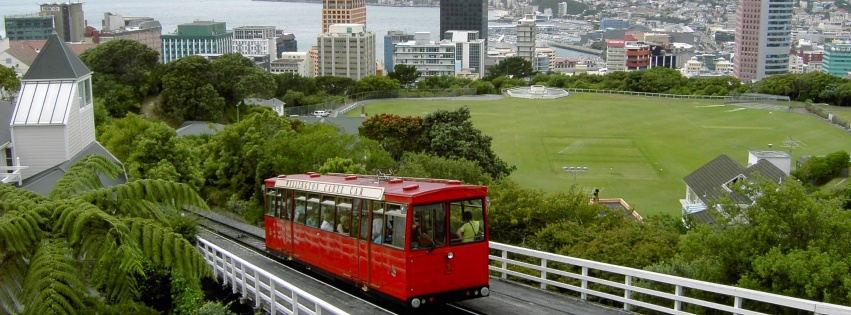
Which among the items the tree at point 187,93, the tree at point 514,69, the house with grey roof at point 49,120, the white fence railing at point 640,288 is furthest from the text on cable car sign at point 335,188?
the tree at point 514,69

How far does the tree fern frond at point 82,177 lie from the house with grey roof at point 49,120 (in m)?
9.35

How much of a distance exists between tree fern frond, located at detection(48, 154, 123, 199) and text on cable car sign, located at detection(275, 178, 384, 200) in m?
3.06

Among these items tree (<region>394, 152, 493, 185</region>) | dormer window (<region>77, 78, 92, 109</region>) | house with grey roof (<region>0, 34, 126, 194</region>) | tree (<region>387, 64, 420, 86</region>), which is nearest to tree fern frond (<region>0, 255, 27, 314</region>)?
house with grey roof (<region>0, 34, 126, 194</region>)

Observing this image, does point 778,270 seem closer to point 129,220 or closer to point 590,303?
point 590,303

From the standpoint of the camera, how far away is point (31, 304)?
9117mm

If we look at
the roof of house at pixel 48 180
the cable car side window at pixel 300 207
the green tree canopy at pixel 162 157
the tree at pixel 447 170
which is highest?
the cable car side window at pixel 300 207

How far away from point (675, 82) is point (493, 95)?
17.4 metres

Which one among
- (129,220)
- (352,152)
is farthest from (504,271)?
(352,152)

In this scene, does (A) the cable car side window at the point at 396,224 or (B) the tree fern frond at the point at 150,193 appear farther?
(A) the cable car side window at the point at 396,224

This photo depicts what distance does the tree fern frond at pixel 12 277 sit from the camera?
32.2ft

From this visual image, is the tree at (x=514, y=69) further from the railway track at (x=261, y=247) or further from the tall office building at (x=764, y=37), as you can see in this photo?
the tall office building at (x=764, y=37)

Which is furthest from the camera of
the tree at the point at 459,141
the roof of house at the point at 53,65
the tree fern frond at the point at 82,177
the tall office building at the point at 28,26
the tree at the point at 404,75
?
the tall office building at the point at 28,26

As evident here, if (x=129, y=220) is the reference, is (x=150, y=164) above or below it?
below

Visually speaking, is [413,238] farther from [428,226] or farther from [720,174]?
[720,174]
